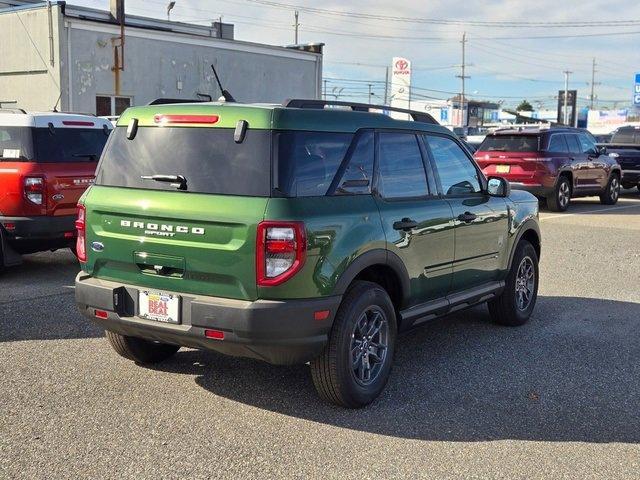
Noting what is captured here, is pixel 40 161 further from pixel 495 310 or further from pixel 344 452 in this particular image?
pixel 344 452

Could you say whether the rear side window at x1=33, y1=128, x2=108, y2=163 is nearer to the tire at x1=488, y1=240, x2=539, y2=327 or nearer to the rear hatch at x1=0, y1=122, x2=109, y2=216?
the rear hatch at x1=0, y1=122, x2=109, y2=216

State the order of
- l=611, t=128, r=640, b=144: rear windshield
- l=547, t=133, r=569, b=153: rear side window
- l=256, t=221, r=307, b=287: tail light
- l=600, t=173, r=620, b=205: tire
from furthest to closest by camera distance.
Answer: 1. l=611, t=128, r=640, b=144: rear windshield
2. l=600, t=173, r=620, b=205: tire
3. l=547, t=133, r=569, b=153: rear side window
4. l=256, t=221, r=307, b=287: tail light

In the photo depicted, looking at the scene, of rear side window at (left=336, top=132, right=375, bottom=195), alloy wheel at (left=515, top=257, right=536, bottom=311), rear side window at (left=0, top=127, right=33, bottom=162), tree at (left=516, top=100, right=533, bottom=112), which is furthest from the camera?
tree at (left=516, top=100, right=533, bottom=112)

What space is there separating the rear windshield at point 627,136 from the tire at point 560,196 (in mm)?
7539

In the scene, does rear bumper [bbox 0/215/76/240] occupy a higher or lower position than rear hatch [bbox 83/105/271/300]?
lower

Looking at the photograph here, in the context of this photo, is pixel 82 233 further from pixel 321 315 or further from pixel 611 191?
pixel 611 191

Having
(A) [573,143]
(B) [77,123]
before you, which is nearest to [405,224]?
(B) [77,123]

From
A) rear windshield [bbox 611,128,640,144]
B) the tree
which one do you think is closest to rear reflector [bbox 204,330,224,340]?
rear windshield [bbox 611,128,640,144]

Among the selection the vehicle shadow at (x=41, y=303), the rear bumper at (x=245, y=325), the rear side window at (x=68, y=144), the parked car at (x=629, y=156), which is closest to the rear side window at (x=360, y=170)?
the rear bumper at (x=245, y=325)

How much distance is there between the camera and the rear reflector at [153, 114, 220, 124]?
457 centimetres

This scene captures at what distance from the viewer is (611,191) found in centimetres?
1928

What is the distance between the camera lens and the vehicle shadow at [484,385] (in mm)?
4602

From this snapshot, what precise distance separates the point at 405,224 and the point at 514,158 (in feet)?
40.3

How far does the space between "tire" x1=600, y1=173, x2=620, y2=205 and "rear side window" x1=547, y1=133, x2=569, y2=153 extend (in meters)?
2.44
